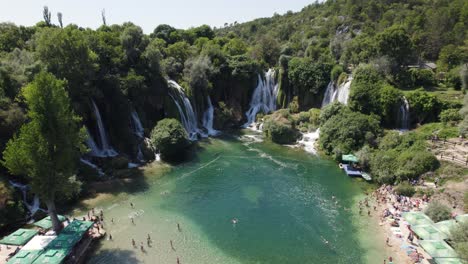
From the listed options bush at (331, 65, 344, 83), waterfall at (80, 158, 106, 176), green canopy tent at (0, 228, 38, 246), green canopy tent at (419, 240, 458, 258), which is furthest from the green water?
bush at (331, 65, 344, 83)

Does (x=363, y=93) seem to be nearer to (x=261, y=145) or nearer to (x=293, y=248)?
(x=261, y=145)

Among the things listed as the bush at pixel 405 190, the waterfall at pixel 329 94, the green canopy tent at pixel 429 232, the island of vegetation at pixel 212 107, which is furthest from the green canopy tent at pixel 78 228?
the waterfall at pixel 329 94

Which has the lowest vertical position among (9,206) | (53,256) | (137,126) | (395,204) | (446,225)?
(395,204)

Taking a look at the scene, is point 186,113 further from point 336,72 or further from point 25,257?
point 25,257

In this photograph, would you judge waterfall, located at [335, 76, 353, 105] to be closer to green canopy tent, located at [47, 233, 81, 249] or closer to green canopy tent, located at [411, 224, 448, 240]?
green canopy tent, located at [411, 224, 448, 240]

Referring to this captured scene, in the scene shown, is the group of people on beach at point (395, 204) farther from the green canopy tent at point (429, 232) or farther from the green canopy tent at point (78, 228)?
the green canopy tent at point (78, 228)

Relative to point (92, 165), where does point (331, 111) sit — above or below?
above

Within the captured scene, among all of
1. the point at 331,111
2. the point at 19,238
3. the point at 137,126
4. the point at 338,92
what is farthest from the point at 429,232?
the point at 137,126
